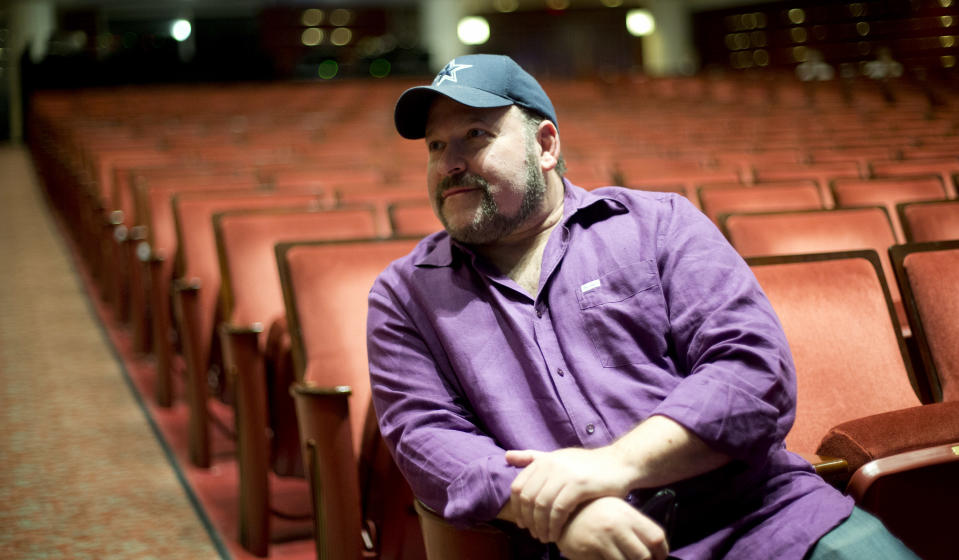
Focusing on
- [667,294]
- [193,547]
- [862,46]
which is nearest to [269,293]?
[193,547]

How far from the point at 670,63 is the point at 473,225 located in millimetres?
14363

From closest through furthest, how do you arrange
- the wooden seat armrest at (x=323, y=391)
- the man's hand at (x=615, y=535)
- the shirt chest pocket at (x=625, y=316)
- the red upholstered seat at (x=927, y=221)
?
the man's hand at (x=615, y=535) → the shirt chest pocket at (x=625, y=316) → the wooden seat armrest at (x=323, y=391) → the red upholstered seat at (x=927, y=221)

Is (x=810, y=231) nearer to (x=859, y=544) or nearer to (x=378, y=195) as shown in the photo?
(x=859, y=544)

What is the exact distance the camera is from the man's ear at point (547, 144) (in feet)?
3.92

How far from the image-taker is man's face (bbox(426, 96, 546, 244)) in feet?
3.73

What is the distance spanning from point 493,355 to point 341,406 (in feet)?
1.12

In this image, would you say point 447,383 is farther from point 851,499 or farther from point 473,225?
point 851,499

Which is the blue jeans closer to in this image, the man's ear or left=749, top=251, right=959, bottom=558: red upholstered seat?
left=749, top=251, right=959, bottom=558: red upholstered seat

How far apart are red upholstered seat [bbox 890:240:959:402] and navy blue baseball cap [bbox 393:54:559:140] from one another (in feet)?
2.23

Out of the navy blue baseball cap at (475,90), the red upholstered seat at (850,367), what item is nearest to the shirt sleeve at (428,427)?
the navy blue baseball cap at (475,90)

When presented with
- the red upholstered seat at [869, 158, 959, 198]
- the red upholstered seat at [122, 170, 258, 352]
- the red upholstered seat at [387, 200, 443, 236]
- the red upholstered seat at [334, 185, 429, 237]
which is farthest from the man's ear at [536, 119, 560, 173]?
the red upholstered seat at [869, 158, 959, 198]

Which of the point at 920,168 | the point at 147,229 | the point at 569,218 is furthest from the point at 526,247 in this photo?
the point at 920,168

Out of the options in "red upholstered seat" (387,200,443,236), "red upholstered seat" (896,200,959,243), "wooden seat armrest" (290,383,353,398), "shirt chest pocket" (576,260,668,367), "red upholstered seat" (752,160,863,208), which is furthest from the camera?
"red upholstered seat" (752,160,863,208)

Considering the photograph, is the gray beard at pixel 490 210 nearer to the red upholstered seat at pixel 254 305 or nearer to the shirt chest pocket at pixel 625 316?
the shirt chest pocket at pixel 625 316
